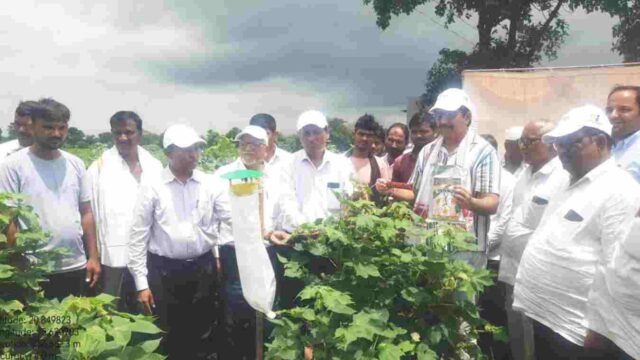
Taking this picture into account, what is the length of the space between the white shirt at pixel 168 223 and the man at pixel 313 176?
0.55 metres

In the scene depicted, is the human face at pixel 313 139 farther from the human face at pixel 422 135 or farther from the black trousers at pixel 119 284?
the black trousers at pixel 119 284

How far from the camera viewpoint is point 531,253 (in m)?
2.69

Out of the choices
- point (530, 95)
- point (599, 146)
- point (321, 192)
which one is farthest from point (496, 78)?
point (599, 146)

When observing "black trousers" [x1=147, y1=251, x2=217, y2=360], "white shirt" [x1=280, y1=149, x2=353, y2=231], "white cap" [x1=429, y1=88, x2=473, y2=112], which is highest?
"white cap" [x1=429, y1=88, x2=473, y2=112]

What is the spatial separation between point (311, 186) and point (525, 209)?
143cm

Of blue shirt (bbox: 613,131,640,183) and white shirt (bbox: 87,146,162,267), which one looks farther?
white shirt (bbox: 87,146,162,267)

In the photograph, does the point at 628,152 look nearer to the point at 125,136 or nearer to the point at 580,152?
the point at 580,152

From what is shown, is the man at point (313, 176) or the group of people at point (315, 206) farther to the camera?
the man at point (313, 176)

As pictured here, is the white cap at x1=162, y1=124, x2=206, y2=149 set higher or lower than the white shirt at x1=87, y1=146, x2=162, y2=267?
higher

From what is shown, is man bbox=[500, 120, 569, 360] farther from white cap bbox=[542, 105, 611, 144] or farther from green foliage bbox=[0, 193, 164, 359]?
green foliage bbox=[0, 193, 164, 359]

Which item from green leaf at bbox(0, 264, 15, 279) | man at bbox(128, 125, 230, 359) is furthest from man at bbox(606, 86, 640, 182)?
green leaf at bbox(0, 264, 15, 279)

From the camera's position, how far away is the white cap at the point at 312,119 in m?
3.78

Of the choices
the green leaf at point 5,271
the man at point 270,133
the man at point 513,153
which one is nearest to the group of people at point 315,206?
the green leaf at point 5,271

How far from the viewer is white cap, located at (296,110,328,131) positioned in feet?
12.4
